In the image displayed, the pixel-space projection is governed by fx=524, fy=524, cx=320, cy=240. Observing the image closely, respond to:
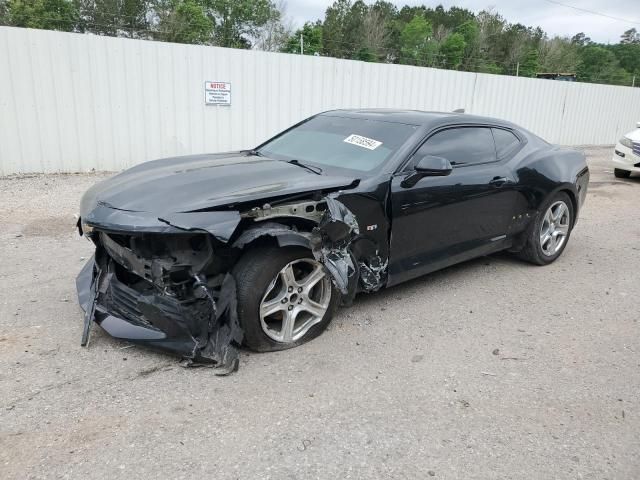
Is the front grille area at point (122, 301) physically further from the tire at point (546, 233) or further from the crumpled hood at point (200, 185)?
the tire at point (546, 233)

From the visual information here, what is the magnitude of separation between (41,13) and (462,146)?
135 feet

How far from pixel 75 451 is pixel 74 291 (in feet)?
6.72

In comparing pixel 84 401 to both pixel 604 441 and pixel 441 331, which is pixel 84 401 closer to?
pixel 441 331

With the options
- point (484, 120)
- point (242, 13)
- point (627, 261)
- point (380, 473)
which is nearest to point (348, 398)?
point (380, 473)

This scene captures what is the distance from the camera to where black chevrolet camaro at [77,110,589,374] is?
3.10m

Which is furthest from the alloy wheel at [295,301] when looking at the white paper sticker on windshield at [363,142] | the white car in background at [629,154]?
the white car in background at [629,154]

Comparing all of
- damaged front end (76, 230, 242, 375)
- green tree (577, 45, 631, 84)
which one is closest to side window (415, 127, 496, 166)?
damaged front end (76, 230, 242, 375)

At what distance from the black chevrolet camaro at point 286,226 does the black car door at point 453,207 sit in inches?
0.5

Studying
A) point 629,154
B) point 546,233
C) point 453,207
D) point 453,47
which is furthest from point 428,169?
point 453,47

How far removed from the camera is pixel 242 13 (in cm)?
4853

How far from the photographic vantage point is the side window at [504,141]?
16.1 ft

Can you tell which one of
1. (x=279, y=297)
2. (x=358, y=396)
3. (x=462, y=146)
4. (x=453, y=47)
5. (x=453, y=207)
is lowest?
(x=358, y=396)

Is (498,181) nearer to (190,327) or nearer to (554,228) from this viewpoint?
(554,228)

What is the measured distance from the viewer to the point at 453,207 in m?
4.28
